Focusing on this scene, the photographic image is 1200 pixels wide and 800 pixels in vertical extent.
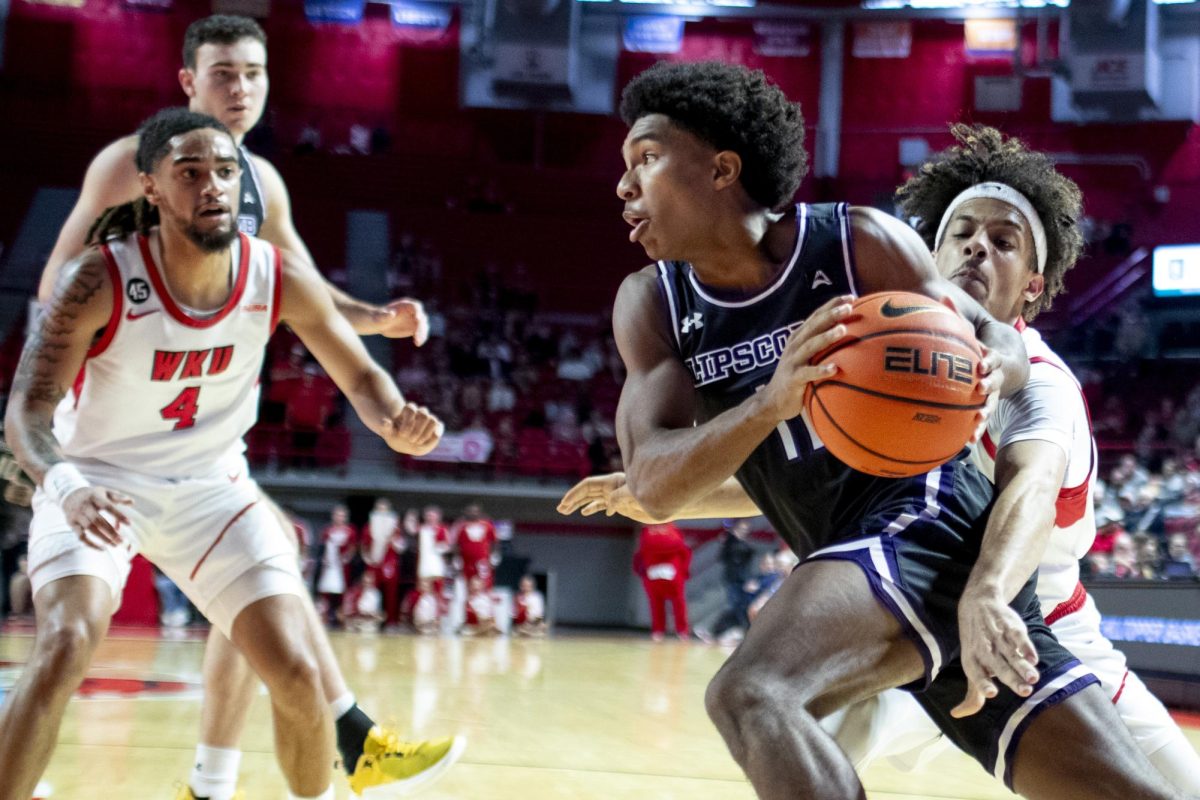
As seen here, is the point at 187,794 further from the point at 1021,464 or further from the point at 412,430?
the point at 1021,464

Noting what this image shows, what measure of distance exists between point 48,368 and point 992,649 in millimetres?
2967

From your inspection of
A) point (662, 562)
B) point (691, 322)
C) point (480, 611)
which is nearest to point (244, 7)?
point (480, 611)

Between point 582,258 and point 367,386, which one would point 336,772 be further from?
point 582,258

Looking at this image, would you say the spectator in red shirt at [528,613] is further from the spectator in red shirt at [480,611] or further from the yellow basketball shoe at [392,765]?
the yellow basketball shoe at [392,765]

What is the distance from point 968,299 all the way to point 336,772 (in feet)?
13.7

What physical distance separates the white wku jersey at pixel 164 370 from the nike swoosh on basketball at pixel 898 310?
2.53 m

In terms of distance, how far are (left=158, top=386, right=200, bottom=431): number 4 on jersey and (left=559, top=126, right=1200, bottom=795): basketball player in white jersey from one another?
1471 mm

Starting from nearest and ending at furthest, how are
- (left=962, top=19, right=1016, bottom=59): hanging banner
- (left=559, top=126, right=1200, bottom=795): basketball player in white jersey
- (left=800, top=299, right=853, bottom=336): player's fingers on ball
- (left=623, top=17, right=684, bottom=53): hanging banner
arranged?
(left=800, top=299, right=853, bottom=336): player's fingers on ball → (left=559, top=126, right=1200, bottom=795): basketball player in white jersey → (left=962, top=19, right=1016, bottom=59): hanging banner → (left=623, top=17, right=684, bottom=53): hanging banner

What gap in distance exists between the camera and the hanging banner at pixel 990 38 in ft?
86.1

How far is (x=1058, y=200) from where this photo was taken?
3.86 meters

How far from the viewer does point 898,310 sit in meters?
2.66

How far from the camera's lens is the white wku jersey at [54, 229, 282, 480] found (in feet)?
13.9

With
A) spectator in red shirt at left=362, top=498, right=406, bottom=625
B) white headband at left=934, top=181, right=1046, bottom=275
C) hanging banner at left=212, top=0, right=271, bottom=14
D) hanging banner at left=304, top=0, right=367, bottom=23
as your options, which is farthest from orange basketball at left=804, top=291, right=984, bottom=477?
hanging banner at left=304, top=0, right=367, bottom=23

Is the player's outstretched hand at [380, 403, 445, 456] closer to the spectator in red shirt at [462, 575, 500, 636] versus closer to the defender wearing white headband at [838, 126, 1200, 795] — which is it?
the defender wearing white headband at [838, 126, 1200, 795]
